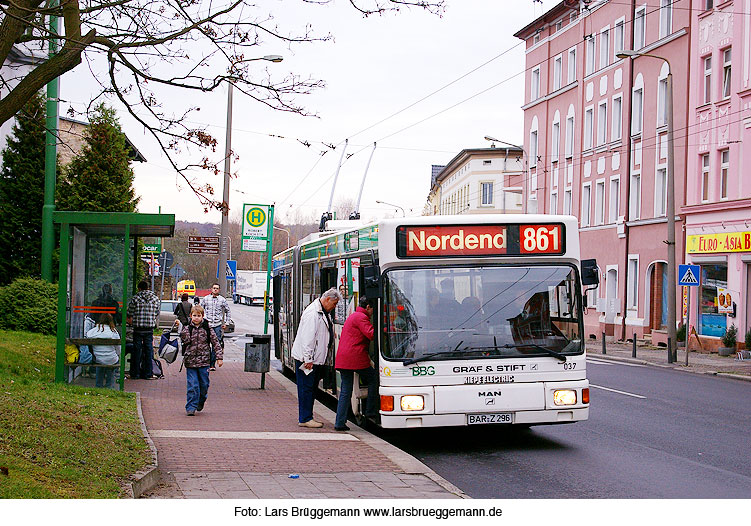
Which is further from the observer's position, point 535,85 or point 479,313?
point 535,85

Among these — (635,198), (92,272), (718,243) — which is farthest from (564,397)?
(635,198)

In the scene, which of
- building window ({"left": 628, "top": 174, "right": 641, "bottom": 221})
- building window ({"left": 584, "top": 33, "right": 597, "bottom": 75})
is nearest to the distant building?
building window ({"left": 584, "top": 33, "right": 597, "bottom": 75})

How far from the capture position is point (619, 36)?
43.7 metres

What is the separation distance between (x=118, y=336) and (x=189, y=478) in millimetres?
7747

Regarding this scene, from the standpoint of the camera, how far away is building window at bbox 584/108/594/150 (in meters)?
46.4

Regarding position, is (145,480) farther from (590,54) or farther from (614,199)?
(590,54)

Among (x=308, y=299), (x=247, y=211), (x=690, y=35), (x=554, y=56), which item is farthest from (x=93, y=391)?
(x=554, y=56)

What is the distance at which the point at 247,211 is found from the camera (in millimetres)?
24891

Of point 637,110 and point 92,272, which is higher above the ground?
point 637,110

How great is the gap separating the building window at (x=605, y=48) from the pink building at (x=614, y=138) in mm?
45

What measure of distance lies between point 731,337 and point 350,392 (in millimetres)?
23576

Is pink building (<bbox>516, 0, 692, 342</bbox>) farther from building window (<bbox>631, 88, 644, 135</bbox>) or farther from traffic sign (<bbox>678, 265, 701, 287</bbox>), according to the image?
traffic sign (<bbox>678, 265, 701, 287</bbox>)

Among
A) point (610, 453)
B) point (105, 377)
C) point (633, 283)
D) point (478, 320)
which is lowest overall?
point (610, 453)

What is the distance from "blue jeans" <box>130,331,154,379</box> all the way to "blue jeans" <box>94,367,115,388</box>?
233 cm
